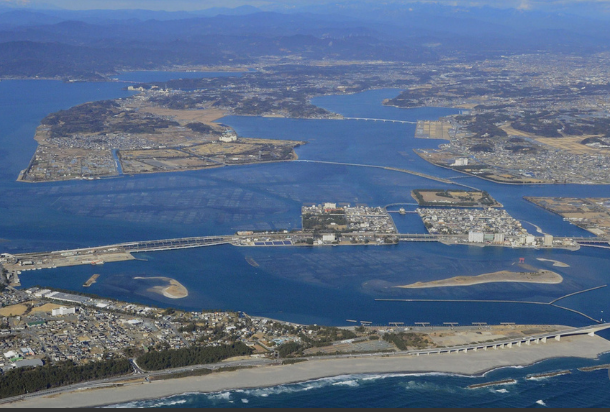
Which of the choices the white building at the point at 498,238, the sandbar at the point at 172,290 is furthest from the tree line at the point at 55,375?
the white building at the point at 498,238

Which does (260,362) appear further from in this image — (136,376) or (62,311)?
(62,311)

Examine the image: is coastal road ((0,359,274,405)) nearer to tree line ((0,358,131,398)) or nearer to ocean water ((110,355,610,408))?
tree line ((0,358,131,398))

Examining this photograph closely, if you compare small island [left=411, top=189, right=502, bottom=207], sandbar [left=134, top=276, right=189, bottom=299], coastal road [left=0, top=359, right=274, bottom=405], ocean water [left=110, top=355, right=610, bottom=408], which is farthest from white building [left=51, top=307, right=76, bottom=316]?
small island [left=411, top=189, right=502, bottom=207]

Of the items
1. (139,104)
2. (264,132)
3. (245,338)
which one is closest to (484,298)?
(245,338)

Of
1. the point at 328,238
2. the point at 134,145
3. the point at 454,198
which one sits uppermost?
the point at 454,198

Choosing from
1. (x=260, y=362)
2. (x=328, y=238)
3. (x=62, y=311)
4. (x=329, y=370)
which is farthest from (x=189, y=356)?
(x=328, y=238)

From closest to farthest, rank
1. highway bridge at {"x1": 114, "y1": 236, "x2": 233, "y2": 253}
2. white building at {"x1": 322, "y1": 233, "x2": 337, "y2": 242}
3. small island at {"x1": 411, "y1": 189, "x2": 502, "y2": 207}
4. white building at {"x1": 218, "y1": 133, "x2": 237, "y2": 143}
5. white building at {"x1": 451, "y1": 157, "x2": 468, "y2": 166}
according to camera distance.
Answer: highway bridge at {"x1": 114, "y1": 236, "x2": 233, "y2": 253} < white building at {"x1": 322, "y1": 233, "x2": 337, "y2": 242} < small island at {"x1": 411, "y1": 189, "x2": 502, "y2": 207} < white building at {"x1": 451, "y1": 157, "x2": 468, "y2": 166} < white building at {"x1": 218, "y1": 133, "x2": 237, "y2": 143}

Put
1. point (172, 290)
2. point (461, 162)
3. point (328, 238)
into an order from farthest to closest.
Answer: point (461, 162) → point (328, 238) → point (172, 290)

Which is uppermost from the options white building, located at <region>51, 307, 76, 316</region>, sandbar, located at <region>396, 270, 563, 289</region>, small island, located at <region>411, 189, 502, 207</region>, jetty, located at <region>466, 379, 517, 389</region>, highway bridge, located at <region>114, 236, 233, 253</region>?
small island, located at <region>411, 189, 502, 207</region>
